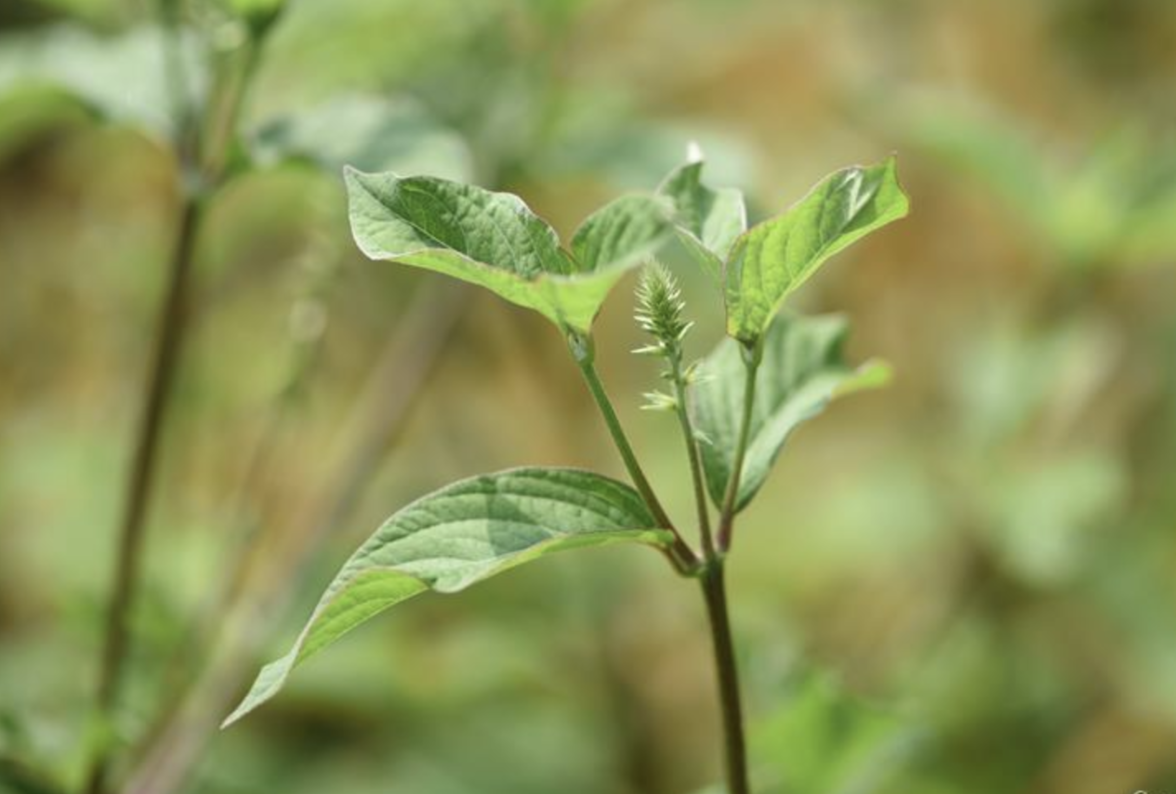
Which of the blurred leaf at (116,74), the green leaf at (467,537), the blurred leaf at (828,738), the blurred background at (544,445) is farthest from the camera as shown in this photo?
the blurred background at (544,445)

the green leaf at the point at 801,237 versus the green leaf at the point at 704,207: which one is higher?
the green leaf at the point at 704,207

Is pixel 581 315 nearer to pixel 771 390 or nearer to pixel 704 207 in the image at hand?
pixel 704 207

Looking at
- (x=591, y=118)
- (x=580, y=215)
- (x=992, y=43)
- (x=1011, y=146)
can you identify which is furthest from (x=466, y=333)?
(x=992, y=43)

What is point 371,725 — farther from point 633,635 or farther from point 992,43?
point 992,43

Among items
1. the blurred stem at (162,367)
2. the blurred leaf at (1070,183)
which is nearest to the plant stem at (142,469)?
the blurred stem at (162,367)

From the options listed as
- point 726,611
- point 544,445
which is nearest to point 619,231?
point 726,611

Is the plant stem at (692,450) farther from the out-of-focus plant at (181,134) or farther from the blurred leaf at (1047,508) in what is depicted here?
the blurred leaf at (1047,508)

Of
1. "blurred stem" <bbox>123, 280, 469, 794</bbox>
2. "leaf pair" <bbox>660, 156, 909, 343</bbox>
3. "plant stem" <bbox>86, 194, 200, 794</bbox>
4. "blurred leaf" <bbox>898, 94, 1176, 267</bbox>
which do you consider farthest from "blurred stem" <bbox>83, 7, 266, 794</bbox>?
"blurred leaf" <bbox>898, 94, 1176, 267</bbox>
